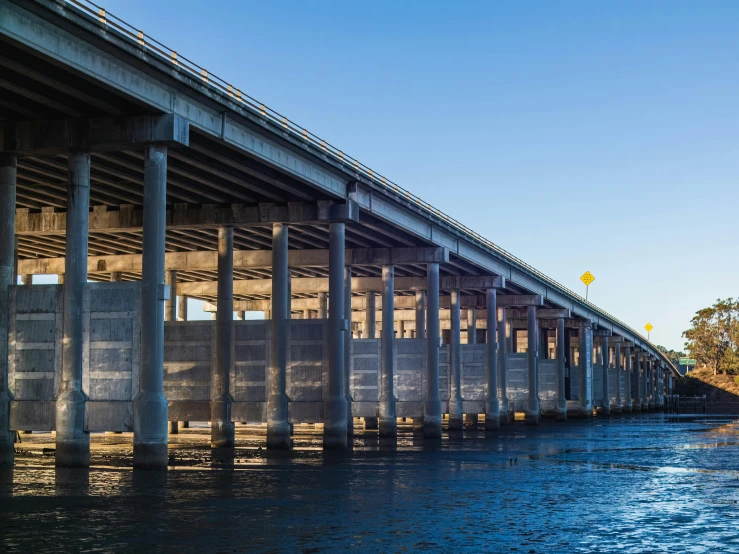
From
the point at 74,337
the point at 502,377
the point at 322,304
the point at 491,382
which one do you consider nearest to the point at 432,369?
the point at 491,382

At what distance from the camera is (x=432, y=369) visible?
68438mm

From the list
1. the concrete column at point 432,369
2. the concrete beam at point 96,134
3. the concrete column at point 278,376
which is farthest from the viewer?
the concrete column at point 432,369

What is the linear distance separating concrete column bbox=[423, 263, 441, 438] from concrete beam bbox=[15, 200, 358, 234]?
16518mm

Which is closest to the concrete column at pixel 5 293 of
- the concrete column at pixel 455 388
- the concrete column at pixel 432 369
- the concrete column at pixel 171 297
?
the concrete column at pixel 432 369

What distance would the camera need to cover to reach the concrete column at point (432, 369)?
66.9 metres

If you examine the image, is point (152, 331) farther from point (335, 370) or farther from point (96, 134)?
point (335, 370)

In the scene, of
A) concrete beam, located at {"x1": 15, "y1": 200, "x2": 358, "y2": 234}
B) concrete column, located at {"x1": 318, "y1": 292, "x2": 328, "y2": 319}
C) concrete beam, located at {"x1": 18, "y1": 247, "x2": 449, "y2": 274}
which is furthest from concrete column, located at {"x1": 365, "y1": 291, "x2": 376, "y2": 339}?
concrete beam, located at {"x1": 15, "y1": 200, "x2": 358, "y2": 234}

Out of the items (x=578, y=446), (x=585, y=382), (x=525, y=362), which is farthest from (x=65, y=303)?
(x=585, y=382)

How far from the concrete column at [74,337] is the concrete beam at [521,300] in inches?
2533

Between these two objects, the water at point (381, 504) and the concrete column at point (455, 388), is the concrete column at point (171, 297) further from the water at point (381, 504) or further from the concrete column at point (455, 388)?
the water at point (381, 504)

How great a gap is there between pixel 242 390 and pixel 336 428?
17.5 ft

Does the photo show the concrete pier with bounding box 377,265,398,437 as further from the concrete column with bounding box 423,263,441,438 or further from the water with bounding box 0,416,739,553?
the water with bounding box 0,416,739,553

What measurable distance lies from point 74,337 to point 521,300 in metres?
66.7

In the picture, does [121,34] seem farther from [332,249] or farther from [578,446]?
[578,446]
